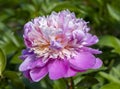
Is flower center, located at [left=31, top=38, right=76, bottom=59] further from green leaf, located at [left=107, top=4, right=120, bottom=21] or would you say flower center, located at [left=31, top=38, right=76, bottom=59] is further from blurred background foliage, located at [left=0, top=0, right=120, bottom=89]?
green leaf, located at [left=107, top=4, right=120, bottom=21]

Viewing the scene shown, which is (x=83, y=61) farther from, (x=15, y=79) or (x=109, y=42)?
(x=109, y=42)

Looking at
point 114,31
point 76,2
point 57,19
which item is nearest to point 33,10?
point 76,2

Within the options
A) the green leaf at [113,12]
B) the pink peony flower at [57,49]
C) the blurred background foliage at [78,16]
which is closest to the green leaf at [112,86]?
the blurred background foliage at [78,16]

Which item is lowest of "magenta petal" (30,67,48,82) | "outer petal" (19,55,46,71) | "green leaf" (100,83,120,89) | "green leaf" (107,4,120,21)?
"green leaf" (100,83,120,89)

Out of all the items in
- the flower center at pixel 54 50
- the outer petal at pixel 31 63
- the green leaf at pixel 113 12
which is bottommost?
the outer petal at pixel 31 63

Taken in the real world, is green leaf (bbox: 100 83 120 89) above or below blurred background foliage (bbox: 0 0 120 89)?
below

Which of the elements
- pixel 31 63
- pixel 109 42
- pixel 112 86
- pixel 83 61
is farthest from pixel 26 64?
pixel 109 42

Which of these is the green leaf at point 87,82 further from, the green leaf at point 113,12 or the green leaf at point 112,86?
the green leaf at point 113,12

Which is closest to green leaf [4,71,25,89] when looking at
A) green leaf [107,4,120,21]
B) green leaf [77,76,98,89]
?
green leaf [77,76,98,89]
